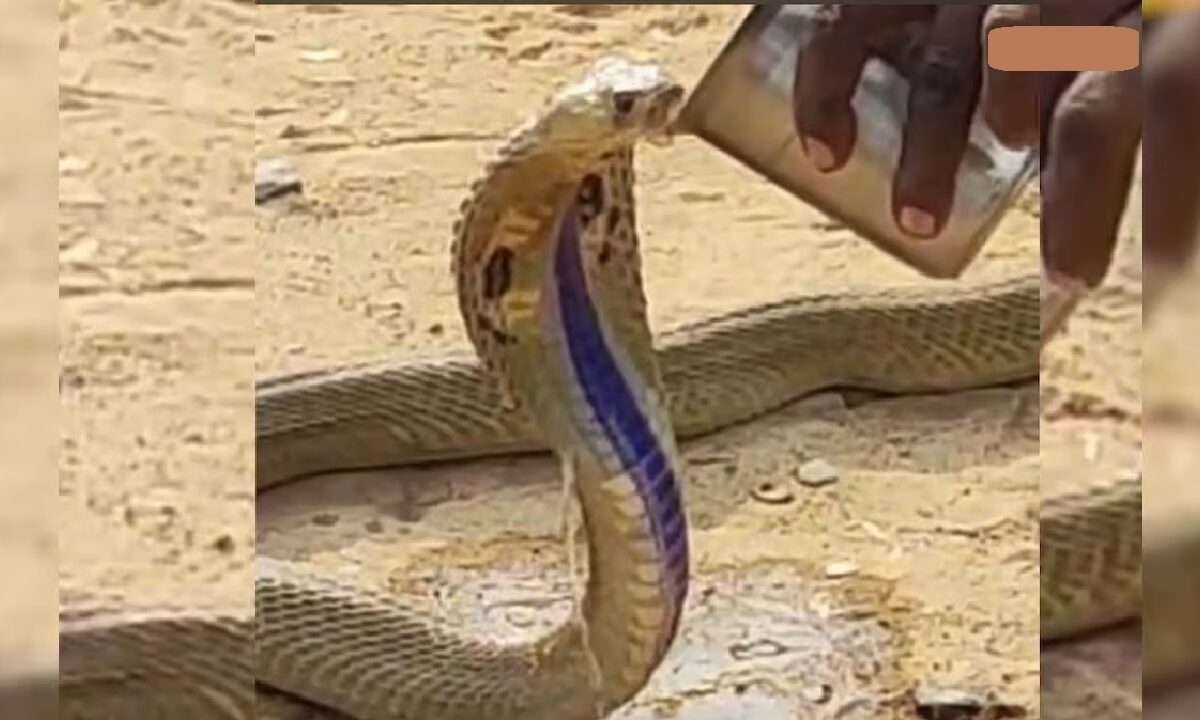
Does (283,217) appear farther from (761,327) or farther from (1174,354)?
(1174,354)

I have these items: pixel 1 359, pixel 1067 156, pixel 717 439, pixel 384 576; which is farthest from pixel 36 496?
pixel 1067 156

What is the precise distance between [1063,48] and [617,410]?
0.24 metres

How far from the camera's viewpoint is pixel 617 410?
3.64 feet

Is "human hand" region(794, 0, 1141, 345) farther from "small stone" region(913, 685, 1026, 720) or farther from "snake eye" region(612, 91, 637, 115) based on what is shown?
"small stone" region(913, 685, 1026, 720)

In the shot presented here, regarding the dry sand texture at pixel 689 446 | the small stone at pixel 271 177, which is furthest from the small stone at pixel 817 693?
the small stone at pixel 271 177

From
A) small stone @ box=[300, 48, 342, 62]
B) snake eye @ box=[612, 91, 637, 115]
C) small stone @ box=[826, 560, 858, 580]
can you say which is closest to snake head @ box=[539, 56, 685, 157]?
snake eye @ box=[612, 91, 637, 115]

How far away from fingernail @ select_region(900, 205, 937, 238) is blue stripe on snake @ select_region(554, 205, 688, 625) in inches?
5.2

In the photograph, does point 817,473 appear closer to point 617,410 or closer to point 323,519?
point 617,410

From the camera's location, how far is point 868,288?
1129 millimetres

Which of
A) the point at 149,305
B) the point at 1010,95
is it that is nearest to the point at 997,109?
the point at 1010,95

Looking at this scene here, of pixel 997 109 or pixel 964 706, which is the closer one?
pixel 997 109

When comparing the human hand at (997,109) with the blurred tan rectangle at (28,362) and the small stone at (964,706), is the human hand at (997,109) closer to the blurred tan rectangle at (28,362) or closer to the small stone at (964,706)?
the small stone at (964,706)

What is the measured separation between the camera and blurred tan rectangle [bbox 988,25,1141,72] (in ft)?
3.29

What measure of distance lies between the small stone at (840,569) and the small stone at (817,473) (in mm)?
35
